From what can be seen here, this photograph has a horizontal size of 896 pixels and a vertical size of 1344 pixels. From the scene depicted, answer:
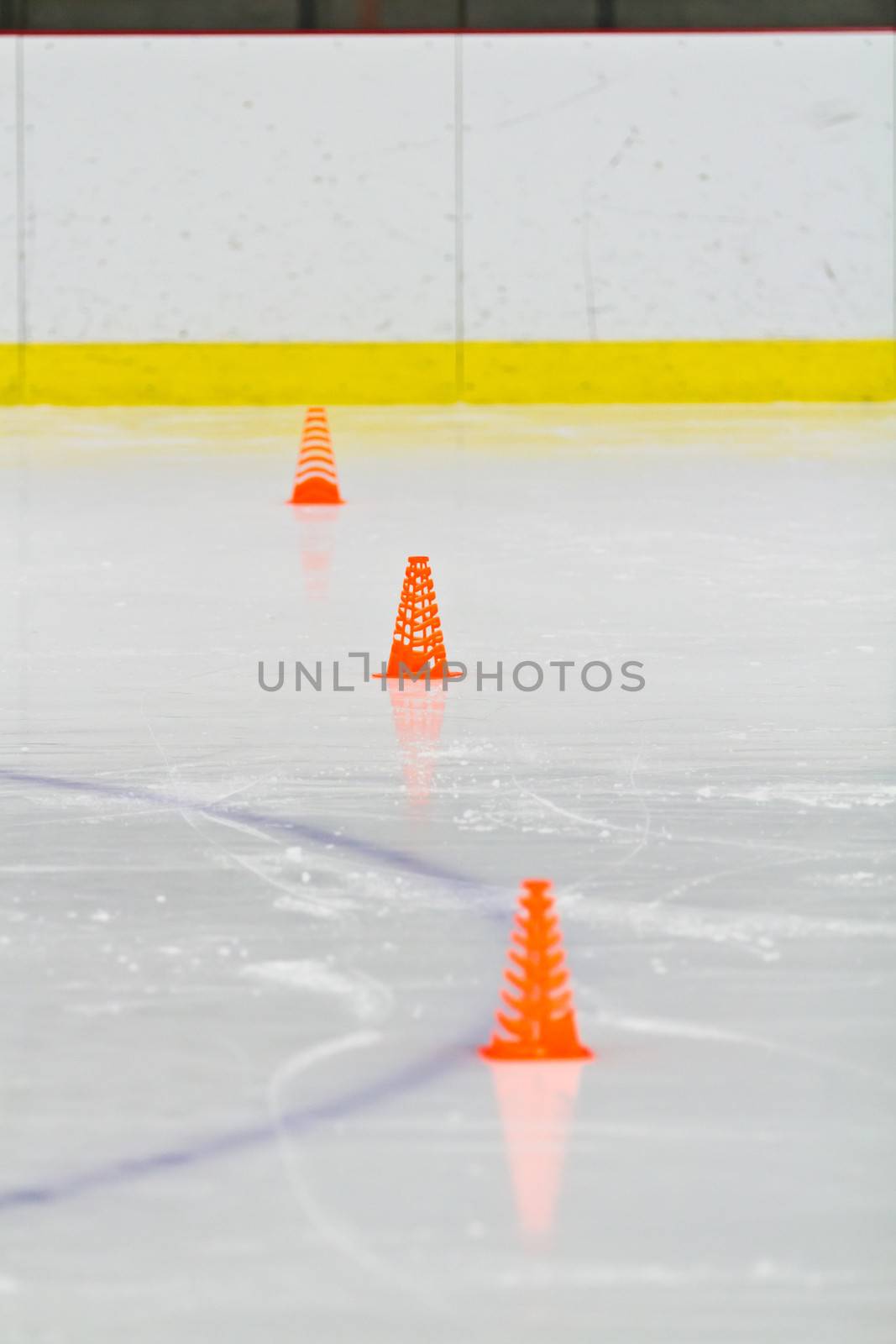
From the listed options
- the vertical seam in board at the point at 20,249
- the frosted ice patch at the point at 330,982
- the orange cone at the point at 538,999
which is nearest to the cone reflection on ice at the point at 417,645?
the frosted ice patch at the point at 330,982

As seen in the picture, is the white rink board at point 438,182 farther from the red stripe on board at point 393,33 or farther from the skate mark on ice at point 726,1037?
the skate mark on ice at point 726,1037

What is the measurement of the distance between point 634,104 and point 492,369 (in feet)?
7.54

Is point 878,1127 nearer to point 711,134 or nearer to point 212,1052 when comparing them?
point 212,1052

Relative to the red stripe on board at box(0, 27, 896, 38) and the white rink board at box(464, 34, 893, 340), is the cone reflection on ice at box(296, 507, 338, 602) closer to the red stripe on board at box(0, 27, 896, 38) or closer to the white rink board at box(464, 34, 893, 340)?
the white rink board at box(464, 34, 893, 340)

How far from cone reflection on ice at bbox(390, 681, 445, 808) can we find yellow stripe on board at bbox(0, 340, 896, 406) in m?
11.5

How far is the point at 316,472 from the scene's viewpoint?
12.9 meters

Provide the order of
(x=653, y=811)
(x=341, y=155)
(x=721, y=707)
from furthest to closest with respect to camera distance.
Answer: (x=341, y=155), (x=721, y=707), (x=653, y=811)

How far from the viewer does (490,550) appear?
10.9m

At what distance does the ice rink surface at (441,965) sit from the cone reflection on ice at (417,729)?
2 cm

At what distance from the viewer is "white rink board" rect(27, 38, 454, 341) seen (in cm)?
1852

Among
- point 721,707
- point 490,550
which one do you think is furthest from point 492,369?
point 721,707

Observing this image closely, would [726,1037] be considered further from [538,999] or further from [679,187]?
[679,187]

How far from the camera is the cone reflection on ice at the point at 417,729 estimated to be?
19.4 feet

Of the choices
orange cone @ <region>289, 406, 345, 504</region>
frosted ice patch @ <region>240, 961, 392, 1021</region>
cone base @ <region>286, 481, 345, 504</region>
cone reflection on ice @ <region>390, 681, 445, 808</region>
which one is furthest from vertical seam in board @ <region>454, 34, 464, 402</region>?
frosted ice patch @ <region>240, 961, 392, 1021</region>
